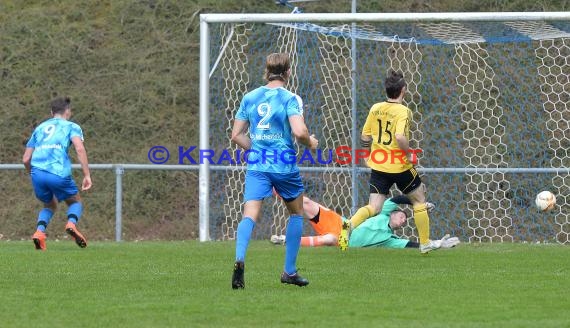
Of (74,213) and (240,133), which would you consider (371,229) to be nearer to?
(74,213)

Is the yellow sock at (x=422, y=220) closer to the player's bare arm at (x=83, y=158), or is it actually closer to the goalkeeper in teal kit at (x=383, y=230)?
the goalkeeper in teal kit at (x=383, y=230)

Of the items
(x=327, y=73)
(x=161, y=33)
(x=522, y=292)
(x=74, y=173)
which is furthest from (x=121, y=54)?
(x=522, y=292)

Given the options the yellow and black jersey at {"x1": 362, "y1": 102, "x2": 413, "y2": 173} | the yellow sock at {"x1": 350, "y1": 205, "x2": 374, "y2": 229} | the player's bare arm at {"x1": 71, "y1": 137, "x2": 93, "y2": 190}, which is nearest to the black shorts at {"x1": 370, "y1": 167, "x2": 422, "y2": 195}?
the yellow and black jersey at {"x1": 362, "y1": 102, "x2": 413, "y2": 173}

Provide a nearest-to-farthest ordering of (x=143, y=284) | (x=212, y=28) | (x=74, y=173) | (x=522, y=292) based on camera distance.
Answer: (x=522, y=292)
(x=143, y=284)
(x=212, y=28)
(x=74, y=173)

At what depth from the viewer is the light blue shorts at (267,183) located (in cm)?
799

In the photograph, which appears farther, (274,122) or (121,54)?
Answer: (121,54)

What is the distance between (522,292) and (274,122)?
2084 millimetres

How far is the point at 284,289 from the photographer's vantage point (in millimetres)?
7887

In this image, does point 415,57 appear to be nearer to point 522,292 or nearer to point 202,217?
point 202,217

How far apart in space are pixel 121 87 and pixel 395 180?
805cm

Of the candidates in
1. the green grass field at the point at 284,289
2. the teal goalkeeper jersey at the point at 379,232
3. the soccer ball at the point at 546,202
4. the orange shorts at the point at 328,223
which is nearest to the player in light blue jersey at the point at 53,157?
the green grass field at the point at 284,289

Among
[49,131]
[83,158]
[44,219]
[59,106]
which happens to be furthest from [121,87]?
[83,158]

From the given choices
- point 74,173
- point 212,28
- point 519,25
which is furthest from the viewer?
point 74,173

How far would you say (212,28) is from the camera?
14555mm
